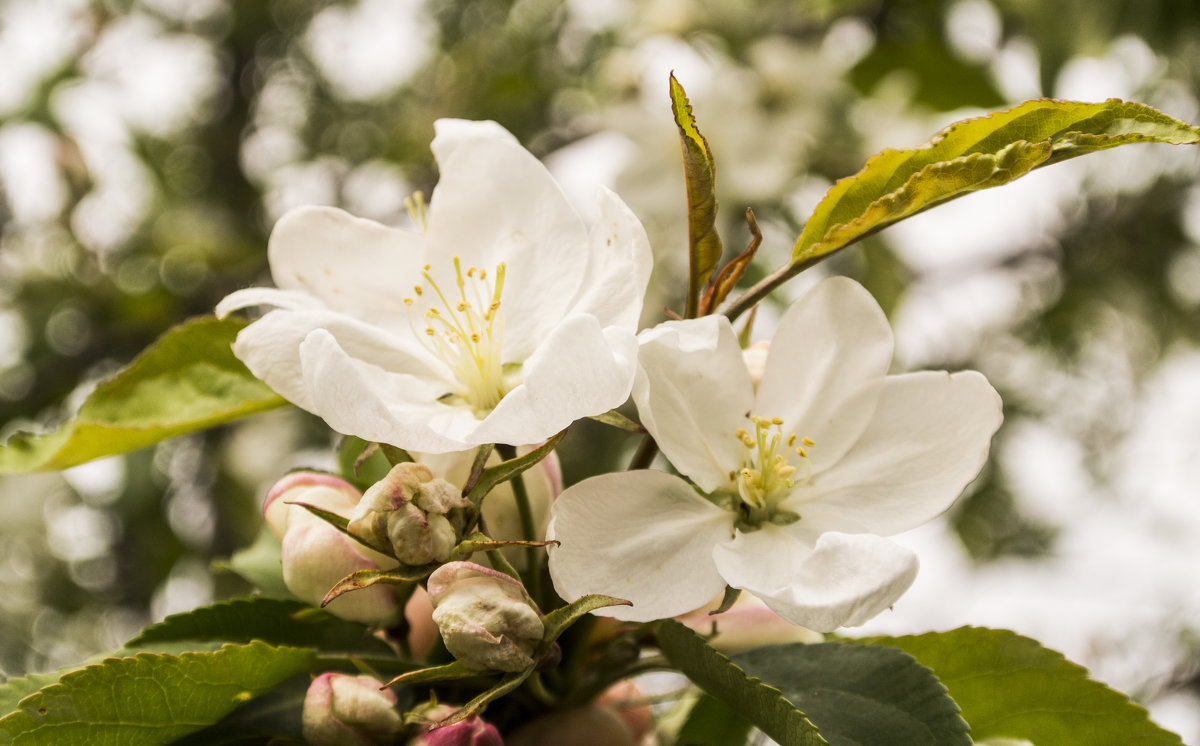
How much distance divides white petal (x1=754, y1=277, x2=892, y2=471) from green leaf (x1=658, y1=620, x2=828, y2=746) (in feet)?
0.47

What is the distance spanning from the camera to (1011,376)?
94.7 inches

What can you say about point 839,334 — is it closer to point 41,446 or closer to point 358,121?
point 41,446

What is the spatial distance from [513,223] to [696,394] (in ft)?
0.53

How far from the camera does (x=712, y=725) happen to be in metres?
0.71

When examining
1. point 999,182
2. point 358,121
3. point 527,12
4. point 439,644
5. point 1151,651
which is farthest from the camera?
point 358,121

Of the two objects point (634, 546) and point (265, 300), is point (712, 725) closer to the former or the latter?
point (634, 546)

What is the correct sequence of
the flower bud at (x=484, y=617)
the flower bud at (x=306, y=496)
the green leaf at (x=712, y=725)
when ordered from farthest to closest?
1. the green leaf at (x=712, y=725)
2. the flower bud at (x=306, y=496)
3. the flower bud at (x=484, y=617)

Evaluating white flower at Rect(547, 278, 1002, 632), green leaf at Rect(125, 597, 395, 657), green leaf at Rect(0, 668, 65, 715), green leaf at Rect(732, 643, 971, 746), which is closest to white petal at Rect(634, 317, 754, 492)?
white flower at Rect(547, 278, 1002, 632)

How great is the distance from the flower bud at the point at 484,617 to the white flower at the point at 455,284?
3.7 inches

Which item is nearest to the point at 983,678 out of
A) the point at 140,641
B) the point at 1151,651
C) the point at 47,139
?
the point at 140,641

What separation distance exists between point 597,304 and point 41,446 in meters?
0.36

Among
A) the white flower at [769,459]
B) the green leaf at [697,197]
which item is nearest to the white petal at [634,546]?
the white flower at [769,459]

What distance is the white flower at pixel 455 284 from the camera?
564mm

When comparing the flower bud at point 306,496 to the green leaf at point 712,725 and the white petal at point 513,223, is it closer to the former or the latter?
the white petal at point 513,223
